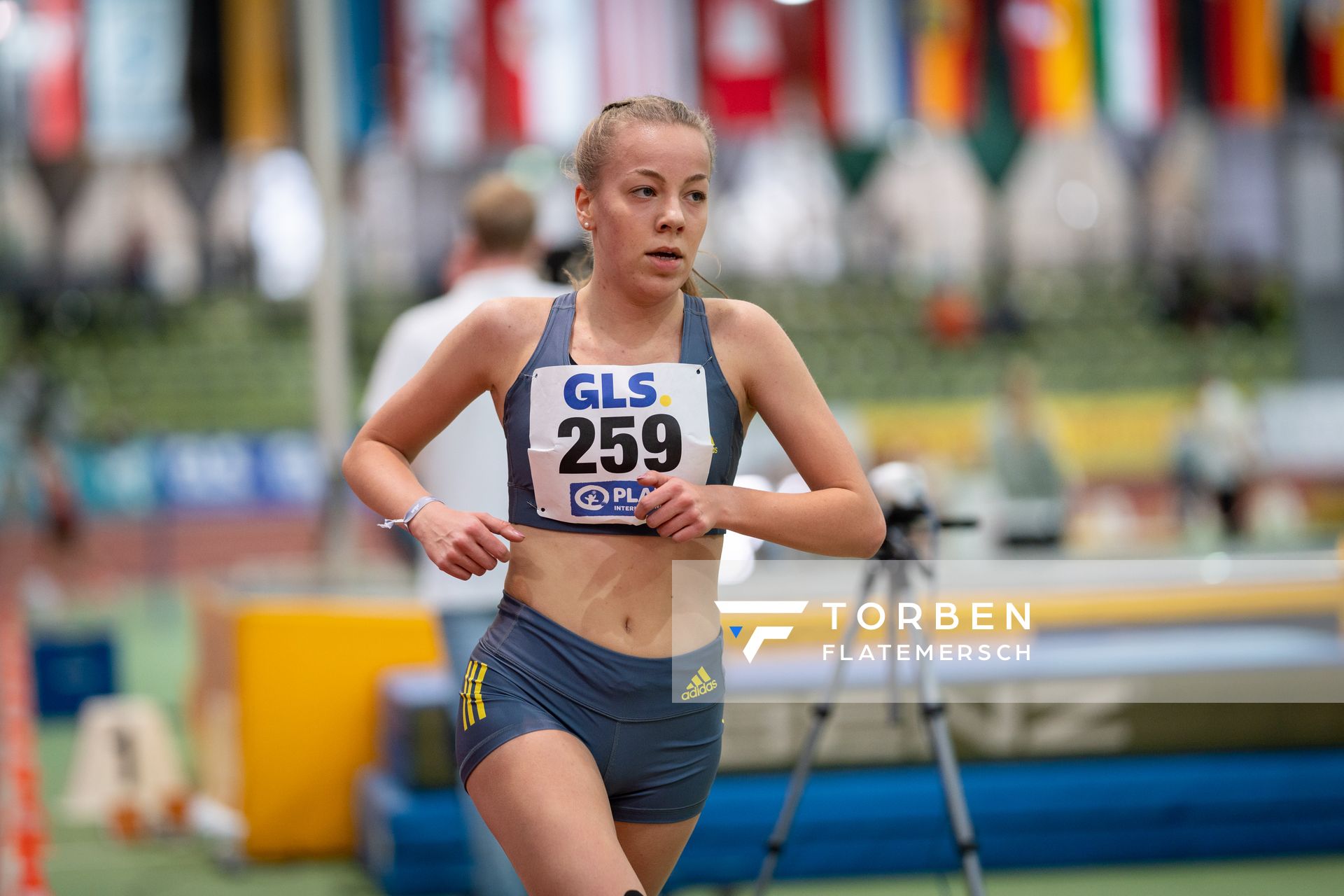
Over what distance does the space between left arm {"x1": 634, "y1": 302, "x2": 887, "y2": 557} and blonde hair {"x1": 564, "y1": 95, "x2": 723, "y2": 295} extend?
0.26 meters

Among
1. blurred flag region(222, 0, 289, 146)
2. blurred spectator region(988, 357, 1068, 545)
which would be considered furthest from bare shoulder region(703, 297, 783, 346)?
blurred flag region(222, 0, 289, 146)

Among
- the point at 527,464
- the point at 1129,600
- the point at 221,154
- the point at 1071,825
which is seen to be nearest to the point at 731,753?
the point at 1071,825

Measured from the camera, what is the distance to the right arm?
1.84m

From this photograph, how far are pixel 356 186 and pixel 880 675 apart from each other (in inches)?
→ 640

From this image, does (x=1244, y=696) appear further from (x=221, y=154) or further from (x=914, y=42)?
(x=221, y=154)

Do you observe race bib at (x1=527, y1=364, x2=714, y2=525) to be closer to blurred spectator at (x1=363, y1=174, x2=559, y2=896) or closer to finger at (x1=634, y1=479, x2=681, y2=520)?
finger at (x1=634, y1=479, x2=681, y2=520)

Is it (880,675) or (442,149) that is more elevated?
(442,149)

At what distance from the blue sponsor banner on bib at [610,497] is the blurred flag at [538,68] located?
1092 cm

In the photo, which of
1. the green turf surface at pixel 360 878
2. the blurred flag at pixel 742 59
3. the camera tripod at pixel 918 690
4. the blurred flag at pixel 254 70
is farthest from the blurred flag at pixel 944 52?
the camera tripod at pixel 918 690

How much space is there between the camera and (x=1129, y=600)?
5.39m

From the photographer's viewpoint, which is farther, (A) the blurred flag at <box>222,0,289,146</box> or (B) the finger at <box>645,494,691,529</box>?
(A) the blurred flag at <box>222,0,289,146</box>

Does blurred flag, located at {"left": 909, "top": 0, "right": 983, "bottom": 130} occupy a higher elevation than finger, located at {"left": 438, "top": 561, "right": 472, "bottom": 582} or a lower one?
higher

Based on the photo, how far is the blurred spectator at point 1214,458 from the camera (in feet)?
40.1

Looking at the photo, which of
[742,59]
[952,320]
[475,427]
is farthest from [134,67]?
[475,427]
